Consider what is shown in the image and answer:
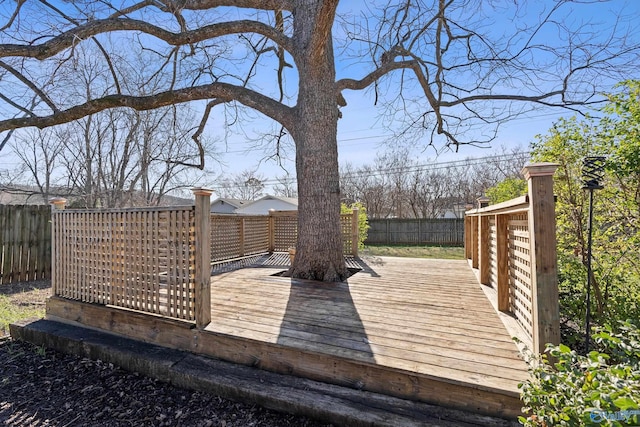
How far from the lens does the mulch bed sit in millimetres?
1972

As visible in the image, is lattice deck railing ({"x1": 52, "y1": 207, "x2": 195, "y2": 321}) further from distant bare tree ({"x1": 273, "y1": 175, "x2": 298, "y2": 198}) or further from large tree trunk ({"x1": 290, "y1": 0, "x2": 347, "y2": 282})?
distant bare tree ({"x1": 273, "y1": 175, "x2": 298, "y2": 198})

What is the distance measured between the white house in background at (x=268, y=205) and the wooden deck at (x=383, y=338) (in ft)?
62.9

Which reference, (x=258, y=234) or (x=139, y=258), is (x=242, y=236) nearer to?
(x=258, y=234)

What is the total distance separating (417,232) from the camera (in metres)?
15.5

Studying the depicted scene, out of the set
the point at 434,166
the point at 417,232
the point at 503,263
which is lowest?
the point at 417,232

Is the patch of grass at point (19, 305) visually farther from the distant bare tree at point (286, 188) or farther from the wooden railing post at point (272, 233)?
the distant bare tree at point (286, 188)

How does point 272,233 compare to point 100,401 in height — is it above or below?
above

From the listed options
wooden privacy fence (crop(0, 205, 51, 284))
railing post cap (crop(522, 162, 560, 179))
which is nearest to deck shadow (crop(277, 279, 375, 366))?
railing post cap (crop(522, 162, 560, 179))

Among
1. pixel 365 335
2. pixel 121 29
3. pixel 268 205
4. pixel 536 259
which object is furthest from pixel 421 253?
pixel 268 205

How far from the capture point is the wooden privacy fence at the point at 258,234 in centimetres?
604

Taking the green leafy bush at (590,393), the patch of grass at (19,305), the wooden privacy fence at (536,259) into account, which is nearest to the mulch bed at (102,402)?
the green leafy bush at (590,393)

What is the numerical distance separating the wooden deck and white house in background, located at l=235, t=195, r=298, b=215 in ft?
62.9

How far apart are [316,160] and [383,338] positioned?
273 cm

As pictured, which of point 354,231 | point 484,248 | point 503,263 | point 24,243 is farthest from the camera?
point 354,231
